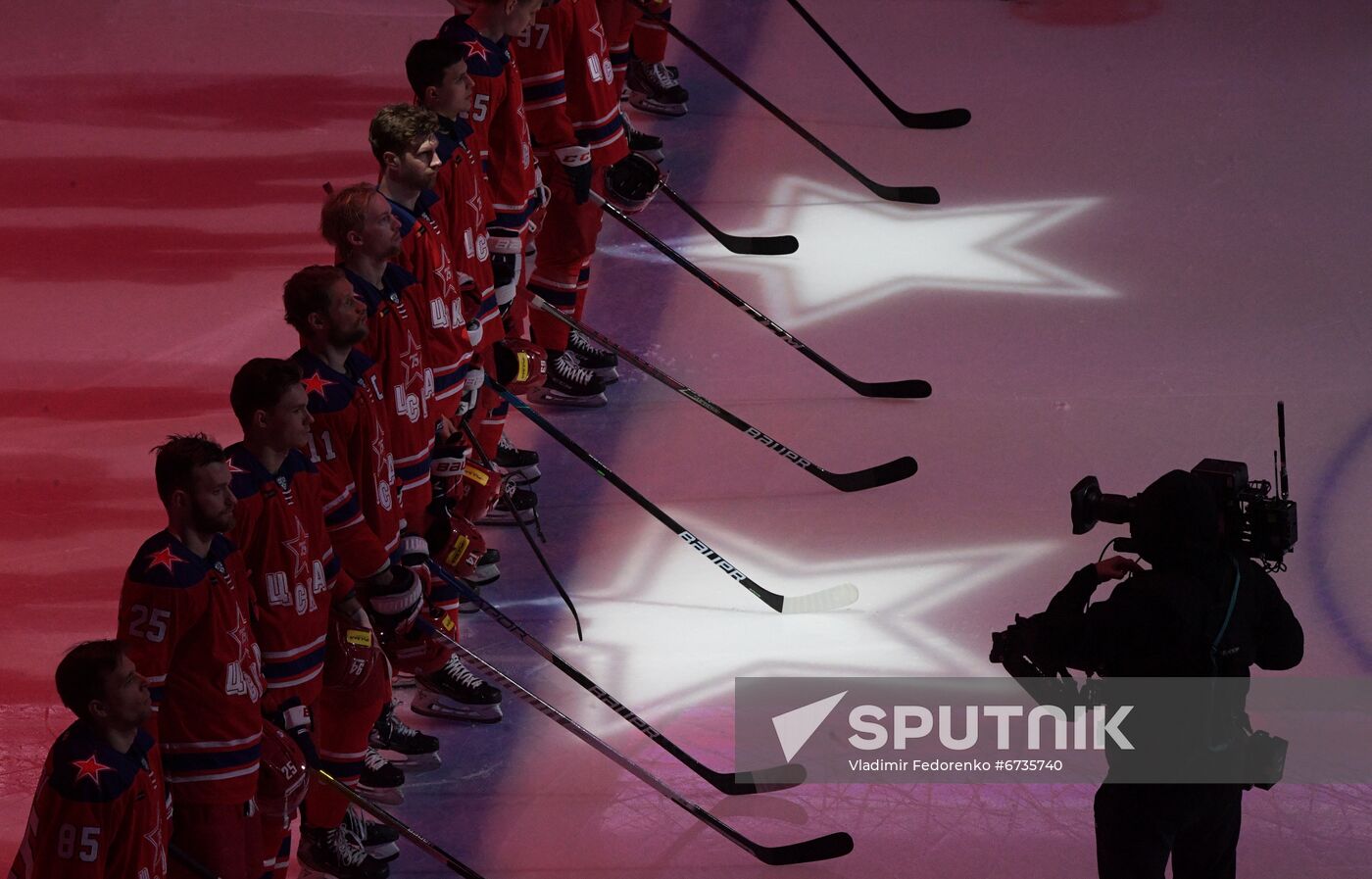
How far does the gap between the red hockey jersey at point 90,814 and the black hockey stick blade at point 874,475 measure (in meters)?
2.32

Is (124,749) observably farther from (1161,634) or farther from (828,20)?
(828,20)

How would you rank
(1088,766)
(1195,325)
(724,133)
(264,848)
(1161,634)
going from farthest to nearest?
(724,133)
(1195,325)
(1088,766)
(264,848)
(1161,634)

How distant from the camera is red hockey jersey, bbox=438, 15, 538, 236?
411cm

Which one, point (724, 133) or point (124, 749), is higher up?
point (724, 133)

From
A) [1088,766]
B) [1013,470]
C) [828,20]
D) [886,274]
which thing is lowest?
[1088,766]

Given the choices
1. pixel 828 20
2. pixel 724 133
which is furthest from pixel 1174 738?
pixel 828 20

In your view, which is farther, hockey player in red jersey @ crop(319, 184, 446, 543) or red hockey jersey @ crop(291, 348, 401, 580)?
hockey player in red jersey @ crop(319, 184, 446, 543)

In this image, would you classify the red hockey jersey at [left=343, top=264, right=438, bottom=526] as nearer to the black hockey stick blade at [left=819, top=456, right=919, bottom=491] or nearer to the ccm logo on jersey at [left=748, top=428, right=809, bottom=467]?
the ccm logo on jersey at [left=748, top=428, right=809, bottom=467]

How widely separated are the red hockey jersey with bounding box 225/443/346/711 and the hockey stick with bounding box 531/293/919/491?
152cm

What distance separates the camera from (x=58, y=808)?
8.57 ft

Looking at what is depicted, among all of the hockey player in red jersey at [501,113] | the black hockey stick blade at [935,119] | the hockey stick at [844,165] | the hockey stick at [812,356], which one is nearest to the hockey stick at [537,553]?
the hockey player in red jersey at [501,113]

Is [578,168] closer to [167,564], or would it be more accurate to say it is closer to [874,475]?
[874,475]

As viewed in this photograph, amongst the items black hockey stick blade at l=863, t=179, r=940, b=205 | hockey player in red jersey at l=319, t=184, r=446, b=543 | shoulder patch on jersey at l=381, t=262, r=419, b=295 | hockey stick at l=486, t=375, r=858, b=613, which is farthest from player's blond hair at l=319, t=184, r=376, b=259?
black hockey stick blade at l=863, t=179, r=940, b=205

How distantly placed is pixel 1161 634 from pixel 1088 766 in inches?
36.9
